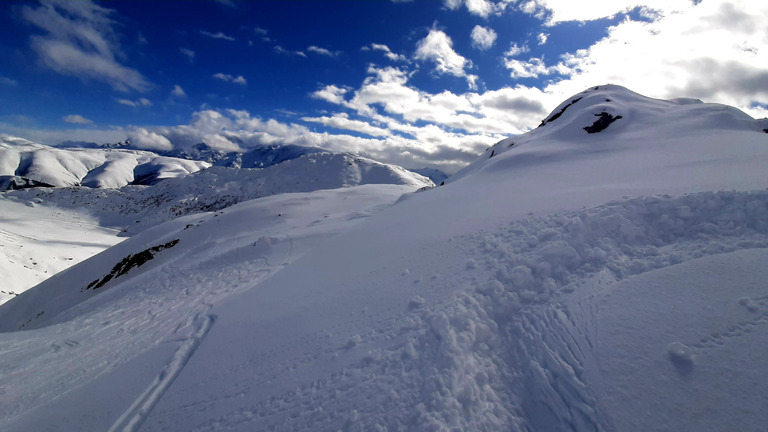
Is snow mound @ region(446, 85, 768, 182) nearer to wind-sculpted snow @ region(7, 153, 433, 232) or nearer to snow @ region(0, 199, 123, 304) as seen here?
snow @ region(0, 199, 123, 304)

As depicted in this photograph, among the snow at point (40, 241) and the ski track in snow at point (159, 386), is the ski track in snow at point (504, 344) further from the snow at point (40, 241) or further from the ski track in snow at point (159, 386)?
the snow at point (40, 241)

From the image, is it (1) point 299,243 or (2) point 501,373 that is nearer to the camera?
(2) point 501,373

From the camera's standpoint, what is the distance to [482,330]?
6324 millimetres

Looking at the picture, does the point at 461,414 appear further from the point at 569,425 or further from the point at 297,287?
the point at 297,287

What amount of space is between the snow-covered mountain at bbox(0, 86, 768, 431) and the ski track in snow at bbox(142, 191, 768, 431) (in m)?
0.04

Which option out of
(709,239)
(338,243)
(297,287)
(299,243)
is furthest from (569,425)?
(299,243)

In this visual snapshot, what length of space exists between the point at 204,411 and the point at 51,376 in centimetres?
636

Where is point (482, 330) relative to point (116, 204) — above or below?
below

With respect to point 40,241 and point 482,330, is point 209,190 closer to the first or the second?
point 40,241

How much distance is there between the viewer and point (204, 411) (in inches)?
241

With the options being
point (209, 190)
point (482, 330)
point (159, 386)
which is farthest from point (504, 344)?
point (209, 190)

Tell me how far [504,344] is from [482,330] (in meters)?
0.49

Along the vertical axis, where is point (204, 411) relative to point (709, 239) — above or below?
below

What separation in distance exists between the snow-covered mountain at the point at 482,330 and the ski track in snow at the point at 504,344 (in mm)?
36
